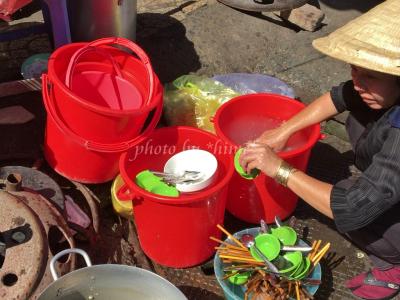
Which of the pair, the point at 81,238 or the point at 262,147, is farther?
the point at 81,238

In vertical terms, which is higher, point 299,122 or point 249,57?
point 299,122

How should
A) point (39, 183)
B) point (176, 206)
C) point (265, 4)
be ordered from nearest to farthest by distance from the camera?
point (176, 206)
point (39, 183)
point (265, 4)

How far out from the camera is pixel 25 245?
73.5 inches

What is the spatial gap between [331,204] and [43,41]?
8.21 ft

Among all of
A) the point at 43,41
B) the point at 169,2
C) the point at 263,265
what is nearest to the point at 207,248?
the point at 263,265

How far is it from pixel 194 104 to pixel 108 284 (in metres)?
1.49

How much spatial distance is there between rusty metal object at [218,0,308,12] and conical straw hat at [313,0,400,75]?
2171mm

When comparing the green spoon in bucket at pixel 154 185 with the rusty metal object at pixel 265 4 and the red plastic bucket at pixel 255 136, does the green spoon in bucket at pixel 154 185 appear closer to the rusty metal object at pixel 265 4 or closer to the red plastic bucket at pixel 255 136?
the red plastic bucket at pixel 255 136

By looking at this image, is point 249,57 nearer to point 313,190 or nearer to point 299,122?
point 299,122

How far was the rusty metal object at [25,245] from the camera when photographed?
1804 millimetres

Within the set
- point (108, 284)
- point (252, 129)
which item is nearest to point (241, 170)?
point (252, 129)

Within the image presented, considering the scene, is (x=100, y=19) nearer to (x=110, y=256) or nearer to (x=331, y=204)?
(x=110, y=256)

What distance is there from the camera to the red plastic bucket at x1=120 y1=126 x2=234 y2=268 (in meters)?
2.22

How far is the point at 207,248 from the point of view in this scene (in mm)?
2502
